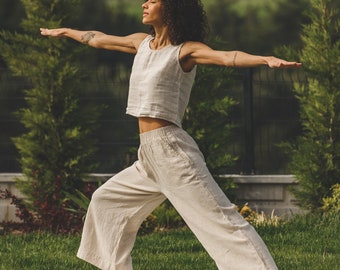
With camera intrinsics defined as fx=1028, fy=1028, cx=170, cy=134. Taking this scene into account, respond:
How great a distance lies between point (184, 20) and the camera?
5941 mm

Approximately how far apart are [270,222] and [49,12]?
3404 mm

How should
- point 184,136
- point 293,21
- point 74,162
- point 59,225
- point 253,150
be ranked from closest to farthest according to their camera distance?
point 184,136, point 59,225, point 74,162, point 253,150, point 293,21

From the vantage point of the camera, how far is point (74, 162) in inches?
444

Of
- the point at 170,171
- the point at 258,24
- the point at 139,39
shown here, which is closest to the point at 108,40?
the point at 139,39

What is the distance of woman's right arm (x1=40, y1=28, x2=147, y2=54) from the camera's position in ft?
20.8

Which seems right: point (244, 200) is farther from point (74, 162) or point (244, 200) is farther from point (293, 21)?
point (293, 21)

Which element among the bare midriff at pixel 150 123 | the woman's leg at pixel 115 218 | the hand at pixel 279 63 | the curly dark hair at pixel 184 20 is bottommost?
the woman's leg at pixel 115 218

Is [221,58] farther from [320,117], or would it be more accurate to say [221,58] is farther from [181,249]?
[320,117]

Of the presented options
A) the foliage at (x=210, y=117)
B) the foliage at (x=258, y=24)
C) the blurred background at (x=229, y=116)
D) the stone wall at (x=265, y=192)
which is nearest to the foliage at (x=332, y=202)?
the stone wall at (x=265, y=192)

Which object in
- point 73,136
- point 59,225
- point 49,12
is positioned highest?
point 49,12

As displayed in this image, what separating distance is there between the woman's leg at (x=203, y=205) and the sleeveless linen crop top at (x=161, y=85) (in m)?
0.13

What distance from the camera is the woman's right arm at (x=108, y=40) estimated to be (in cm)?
633

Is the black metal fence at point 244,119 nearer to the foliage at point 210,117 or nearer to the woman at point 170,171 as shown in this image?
the foliage at point 210,117

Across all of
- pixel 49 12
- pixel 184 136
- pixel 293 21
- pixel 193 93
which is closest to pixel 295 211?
pixel 193 93
